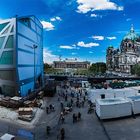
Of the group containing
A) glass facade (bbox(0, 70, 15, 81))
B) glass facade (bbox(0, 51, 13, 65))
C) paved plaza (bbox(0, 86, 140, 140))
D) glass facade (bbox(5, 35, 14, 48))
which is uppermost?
glass facade (bbox(5, 35, 14, 48))

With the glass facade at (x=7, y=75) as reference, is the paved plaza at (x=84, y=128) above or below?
below

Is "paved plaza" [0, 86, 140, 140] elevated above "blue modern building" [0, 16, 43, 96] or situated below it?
below

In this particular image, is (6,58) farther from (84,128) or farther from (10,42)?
(84,128)

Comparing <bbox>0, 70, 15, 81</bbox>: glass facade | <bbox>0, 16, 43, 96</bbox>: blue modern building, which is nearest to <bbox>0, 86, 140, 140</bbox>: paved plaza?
<bbox>0, 16, 43, 96</bbox>: blue modern building

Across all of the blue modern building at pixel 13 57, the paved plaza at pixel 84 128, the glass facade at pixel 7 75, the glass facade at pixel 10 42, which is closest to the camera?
the paved plaza at pixel 84 128

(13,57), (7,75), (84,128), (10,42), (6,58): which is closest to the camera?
(84,128)

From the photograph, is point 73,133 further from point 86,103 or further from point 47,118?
point 86,103

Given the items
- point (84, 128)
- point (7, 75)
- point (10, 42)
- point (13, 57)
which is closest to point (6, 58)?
point (13, 57)

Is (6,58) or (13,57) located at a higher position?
(13,57)

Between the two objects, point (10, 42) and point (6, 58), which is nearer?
point (10, 42)

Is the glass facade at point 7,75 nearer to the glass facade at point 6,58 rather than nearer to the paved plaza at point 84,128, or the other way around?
the glass facade at point 6,58

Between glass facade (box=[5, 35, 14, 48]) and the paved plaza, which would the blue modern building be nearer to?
glass facade (box=[5, 35, 14, 48])

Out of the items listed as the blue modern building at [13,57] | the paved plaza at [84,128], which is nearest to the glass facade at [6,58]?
the blue modern building at [13,57]

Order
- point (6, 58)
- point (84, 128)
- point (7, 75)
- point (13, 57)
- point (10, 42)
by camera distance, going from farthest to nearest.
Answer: point (6, 58)
point (7, 75)
point (10, 42)
point (13, 57)
point (84, 128)
